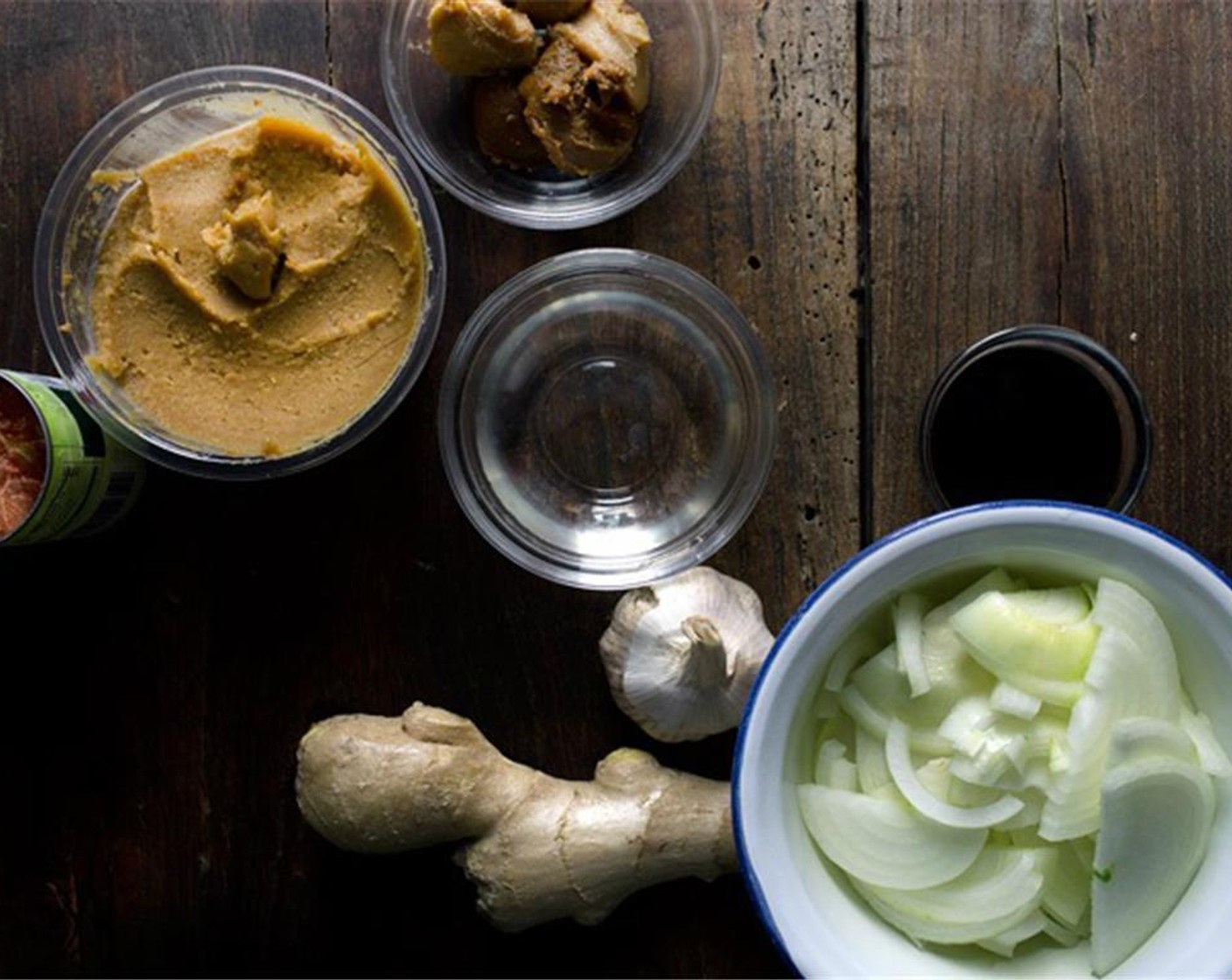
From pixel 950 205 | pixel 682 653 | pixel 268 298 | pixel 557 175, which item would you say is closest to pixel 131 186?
pixel 268 298

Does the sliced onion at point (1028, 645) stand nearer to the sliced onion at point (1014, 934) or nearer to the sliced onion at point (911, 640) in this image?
the sliced onion at point (911, 640)

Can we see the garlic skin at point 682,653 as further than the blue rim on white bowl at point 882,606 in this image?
Yes

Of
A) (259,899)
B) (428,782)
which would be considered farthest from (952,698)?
(259,899)

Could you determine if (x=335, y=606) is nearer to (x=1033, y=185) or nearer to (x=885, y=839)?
(x=885, y=839)

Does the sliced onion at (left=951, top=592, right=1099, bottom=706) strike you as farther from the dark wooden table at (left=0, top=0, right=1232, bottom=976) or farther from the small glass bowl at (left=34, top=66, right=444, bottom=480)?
the small glass bowl at (left=34, top=66, right=444, bottom=480)

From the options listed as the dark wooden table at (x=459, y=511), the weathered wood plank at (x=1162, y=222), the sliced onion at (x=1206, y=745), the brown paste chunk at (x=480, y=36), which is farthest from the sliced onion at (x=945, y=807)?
the brown paste chunk at (x=480, y=36)
